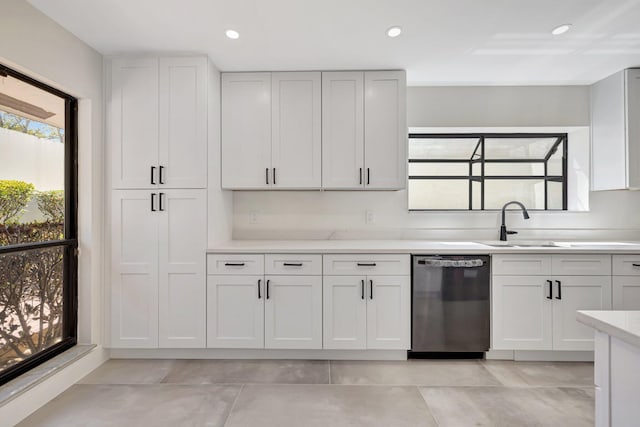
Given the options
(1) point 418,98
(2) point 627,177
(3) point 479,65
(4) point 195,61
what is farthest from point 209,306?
(2) point 627,177

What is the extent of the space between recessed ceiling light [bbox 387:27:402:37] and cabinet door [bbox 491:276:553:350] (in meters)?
1.99

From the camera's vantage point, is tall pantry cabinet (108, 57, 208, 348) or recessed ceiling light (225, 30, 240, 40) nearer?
recessed ceiling light (225, 30, 240, 40)

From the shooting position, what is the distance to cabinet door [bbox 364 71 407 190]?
297 centimetres

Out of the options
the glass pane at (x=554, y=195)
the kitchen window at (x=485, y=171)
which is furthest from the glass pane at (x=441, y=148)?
the glass pane at (x=554, y=195)

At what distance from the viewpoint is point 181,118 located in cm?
272

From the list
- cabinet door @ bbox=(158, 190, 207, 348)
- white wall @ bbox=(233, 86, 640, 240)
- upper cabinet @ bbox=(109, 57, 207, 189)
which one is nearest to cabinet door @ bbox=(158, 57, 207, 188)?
upper cabinet @ bbox=(109, 57, 207, 189)

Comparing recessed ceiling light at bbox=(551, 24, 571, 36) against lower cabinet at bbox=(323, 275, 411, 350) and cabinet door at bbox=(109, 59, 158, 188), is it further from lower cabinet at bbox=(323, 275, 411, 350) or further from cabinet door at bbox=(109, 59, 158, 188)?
cabinet door at bbox=(109, 59, 158, 188)

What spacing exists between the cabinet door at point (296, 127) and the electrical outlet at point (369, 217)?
2.15 feet

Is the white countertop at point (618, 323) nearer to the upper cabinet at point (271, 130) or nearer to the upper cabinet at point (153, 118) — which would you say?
the upper cabinet at point (271, 130)

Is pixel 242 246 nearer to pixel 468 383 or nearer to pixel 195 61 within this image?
pixel 195 61

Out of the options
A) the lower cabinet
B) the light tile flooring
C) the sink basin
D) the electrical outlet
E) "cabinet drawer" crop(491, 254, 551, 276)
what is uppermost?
the electrical outlet

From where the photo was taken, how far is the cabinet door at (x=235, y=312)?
272 cm

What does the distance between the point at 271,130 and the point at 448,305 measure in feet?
6.82

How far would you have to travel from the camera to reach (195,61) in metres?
2.72
